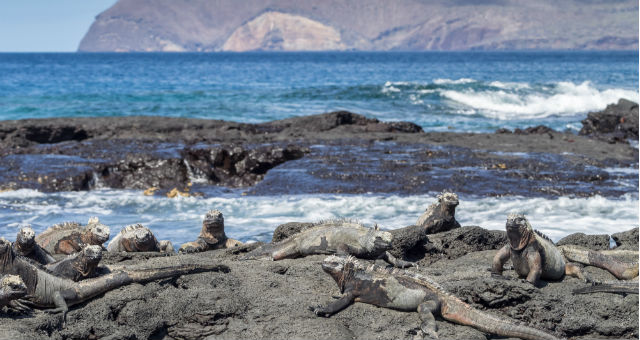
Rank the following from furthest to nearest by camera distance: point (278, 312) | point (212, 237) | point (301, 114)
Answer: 1. point (301, 114)
2. point (212, 237)
3. point (278, 312)

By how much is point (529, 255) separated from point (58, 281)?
341cm

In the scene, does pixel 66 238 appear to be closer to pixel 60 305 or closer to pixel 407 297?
pixel 60 305

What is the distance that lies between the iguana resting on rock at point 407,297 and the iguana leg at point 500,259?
37.8 inches

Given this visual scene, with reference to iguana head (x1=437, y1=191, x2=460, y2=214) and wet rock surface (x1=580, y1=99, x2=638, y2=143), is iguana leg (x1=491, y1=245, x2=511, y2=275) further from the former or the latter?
wet rock surface (x1=580, y1=99, x2=638, y2=143)

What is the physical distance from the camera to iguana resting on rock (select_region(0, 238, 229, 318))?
4.96 metres

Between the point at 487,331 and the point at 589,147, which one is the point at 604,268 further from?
the point at 589,147

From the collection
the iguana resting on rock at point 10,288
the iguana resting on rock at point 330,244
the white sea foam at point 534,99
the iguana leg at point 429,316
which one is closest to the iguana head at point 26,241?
the iguana resting on rock at point 10,288

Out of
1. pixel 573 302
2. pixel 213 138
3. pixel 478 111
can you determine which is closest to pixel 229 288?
pixel 573 302

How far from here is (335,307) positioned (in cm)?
494

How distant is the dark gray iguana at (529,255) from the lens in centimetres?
552

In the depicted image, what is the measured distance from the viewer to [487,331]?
4.74m

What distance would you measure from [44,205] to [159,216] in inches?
91.4

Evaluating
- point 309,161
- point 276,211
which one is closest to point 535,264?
point 276,211

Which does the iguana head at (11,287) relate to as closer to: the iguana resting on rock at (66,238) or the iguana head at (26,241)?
the iguana head at (26,241)
